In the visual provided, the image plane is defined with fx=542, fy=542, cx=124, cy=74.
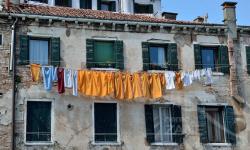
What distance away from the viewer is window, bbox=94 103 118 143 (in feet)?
74.7

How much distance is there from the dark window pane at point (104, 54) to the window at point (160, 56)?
4.78ft

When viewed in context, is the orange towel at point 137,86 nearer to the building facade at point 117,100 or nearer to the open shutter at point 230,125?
the building facade at point 117,100

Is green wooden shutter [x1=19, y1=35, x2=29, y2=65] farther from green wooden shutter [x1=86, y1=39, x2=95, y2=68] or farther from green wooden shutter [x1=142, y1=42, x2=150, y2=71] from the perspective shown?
green wooden shutter [x1=142, y1=42, x2=150, y2=71]

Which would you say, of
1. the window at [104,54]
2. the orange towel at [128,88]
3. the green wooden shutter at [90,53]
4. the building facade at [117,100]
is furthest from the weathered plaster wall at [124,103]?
the orange towel at [128,88]

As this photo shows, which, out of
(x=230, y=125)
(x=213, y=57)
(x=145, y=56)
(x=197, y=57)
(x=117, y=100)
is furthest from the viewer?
(x=213, y=57)

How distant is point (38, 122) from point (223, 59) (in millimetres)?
9123

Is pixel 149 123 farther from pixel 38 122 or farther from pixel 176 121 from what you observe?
pixel 38 122

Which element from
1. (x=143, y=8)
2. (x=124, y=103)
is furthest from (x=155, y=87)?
(x=143, y=8)

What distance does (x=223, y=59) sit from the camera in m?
25.3

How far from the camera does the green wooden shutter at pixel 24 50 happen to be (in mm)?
22502

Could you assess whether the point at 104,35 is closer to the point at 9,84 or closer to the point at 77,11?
the point at 77,11

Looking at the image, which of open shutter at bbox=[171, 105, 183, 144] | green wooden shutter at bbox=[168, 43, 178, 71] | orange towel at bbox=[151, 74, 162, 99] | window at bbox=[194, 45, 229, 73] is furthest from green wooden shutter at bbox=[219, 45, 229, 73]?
orange towel at bbox=[151, 74, 162, 99]

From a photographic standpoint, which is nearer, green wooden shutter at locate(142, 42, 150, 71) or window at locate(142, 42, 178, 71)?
green wooden shutter at locate(142, 42, 150, 71)

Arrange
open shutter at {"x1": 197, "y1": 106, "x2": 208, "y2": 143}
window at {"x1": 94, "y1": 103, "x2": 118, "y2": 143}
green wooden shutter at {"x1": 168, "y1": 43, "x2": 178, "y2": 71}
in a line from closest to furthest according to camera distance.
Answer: window at {"x1": 94, "y1": 103, "x2": 118, "y2": 143} < open shutter at {"x1": 197, "y1": 106, "x2": 208, "y2": 143} < green wooden shutter at {"x1": 168, "y1": 43, "x2": 178, "y2": 71}
